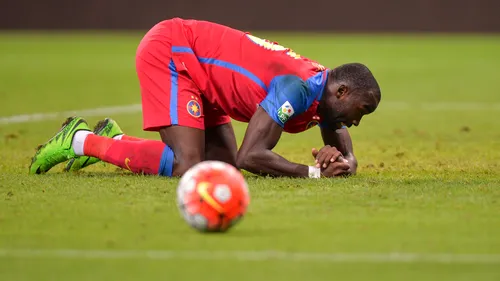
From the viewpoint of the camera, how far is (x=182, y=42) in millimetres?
8297

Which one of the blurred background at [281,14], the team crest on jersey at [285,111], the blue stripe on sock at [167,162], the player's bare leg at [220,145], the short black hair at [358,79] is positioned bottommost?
the blurred background at [281,14]

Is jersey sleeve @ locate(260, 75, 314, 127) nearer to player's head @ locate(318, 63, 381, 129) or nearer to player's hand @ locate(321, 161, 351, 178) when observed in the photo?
player's head @ locate(318, 63, 381, 129)

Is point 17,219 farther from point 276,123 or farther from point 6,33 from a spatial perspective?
point 6,33

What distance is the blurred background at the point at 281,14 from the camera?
1226 inches

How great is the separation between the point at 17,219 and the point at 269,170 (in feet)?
6.88

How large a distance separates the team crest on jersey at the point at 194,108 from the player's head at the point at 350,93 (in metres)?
0.94

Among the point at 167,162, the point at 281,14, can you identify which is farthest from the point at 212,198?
the point at 281,14

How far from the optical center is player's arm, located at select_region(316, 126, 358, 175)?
8.35 meters

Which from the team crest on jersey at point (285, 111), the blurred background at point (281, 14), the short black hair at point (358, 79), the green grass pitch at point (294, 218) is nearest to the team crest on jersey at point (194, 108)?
the green grass pitch at point (294, 218)

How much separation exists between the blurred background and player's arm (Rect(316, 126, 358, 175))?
73.6 feet

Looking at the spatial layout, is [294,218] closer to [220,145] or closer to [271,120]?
[271,120]

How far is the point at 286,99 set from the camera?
752 cm

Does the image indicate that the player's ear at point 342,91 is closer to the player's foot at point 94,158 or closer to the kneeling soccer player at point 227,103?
the kneeling soccer player at point 227,103

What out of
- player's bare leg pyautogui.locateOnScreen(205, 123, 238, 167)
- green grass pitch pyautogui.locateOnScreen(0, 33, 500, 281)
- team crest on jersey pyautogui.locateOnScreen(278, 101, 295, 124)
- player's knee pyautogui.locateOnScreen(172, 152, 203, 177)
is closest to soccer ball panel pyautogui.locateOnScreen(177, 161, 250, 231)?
green grass pitch pyautogui.locateOnScreen(0, 33, 500, 281)
